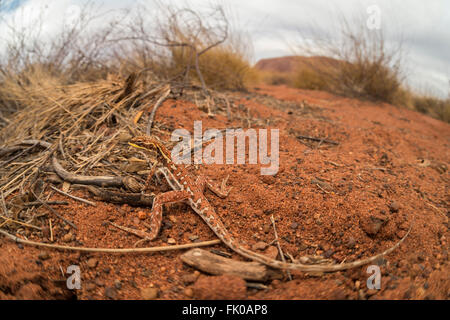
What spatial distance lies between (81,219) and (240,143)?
2.02 m

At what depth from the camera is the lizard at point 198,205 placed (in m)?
2.00

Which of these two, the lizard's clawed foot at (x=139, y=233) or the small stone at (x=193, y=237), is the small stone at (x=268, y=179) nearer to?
the small stone at (x=193, y=237)

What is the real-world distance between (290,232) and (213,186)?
0.90 m

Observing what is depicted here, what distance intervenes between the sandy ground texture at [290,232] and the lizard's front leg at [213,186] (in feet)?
0.20

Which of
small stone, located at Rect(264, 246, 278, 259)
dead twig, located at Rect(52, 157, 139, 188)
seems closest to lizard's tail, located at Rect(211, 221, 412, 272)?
small stone, located at Rect(264, 246, 278, 259)

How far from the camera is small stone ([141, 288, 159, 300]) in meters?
1.91

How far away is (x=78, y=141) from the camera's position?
3.51 metres

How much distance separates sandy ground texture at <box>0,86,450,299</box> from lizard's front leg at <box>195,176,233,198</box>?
0.06m

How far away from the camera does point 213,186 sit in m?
2.88

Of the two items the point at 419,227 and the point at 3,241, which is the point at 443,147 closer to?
the point at 419,227

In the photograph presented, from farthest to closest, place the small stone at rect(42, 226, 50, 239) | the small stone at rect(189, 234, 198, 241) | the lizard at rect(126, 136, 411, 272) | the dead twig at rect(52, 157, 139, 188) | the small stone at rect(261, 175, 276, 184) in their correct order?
the small stone at rect(261, 175, 276, 184) < the dead twig at rect(52, 157, 139, 188) < the small stone at rect(189, 234, 198, 241) < the small stone at rect(42, 226, 50, 239) < the lizard at rect(126, 136, 411, 272)

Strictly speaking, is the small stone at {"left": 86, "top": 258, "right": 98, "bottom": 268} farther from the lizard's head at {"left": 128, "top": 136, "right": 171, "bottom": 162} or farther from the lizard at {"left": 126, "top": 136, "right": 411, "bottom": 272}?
the lizard's head at {"left": 128, "top": 136, "right": 171, "bottom": 162}

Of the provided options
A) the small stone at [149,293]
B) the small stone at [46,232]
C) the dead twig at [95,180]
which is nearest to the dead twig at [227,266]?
the small stone at [149,293]
